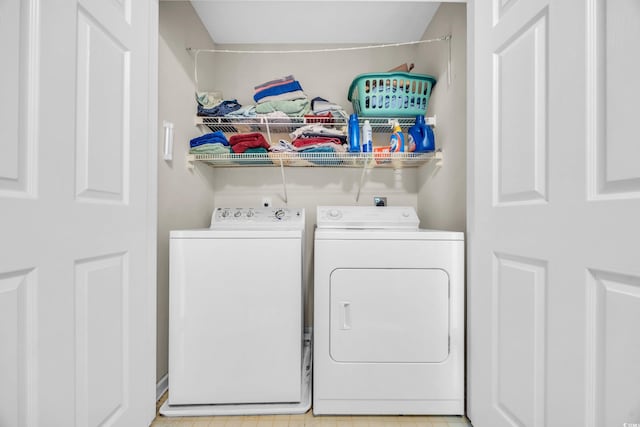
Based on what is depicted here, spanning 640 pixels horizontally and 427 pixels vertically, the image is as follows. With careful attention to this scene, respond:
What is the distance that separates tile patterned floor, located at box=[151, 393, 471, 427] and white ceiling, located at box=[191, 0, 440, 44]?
220 centimetres

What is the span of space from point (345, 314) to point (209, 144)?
50.2 inches

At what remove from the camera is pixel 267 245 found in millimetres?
1616

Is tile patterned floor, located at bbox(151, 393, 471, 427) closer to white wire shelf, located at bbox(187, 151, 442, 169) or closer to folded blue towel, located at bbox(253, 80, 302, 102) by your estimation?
white wire shelf, located at bbox(187, 151, 442, 169)

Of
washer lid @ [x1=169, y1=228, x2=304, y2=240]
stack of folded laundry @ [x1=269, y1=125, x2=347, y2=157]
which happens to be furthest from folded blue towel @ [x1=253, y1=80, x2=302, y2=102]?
washer lid @ [x1=169, y1=228, x2=304, y2=240]

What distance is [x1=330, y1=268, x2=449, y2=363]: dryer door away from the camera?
5.17 ft

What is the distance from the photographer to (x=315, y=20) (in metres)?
2.25

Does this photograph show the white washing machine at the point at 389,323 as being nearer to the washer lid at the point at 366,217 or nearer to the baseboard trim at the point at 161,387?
the washer lid at the point at 366,217

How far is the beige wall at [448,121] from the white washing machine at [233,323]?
942 millimetres
